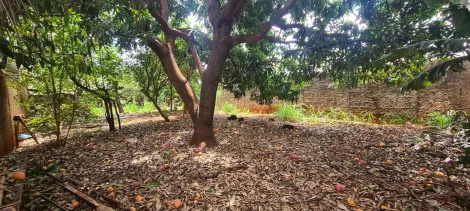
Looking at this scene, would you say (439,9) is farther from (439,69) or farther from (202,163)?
(202,163)

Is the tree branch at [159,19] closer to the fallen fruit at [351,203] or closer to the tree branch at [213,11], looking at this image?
the tree branch at [213,11]

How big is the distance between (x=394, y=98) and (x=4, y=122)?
920 centimetres

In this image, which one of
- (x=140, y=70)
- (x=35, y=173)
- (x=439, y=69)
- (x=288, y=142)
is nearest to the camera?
(x=439, y=69)

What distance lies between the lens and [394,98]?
6.41 metres

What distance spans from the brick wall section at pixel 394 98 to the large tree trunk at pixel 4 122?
21.8 feet

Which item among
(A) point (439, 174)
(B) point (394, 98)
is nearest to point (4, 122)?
(A) point (439, 174)

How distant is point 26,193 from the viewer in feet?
6.91

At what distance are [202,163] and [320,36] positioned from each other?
8.24 ft

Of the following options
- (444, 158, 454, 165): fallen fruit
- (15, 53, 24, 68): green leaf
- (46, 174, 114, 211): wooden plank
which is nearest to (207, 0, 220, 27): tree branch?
(15, 53, 24, 68): green leaf

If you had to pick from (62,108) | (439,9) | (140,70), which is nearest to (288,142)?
(439,9)

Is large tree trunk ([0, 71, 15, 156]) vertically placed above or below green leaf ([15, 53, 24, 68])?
below

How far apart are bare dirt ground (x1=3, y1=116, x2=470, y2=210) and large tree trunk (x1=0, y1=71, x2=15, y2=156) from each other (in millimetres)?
214

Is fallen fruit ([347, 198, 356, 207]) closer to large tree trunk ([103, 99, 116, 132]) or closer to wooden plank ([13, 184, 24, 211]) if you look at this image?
wooden plank ([13, 184, 24, 211])

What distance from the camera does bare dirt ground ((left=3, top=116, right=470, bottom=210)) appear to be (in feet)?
6.48
